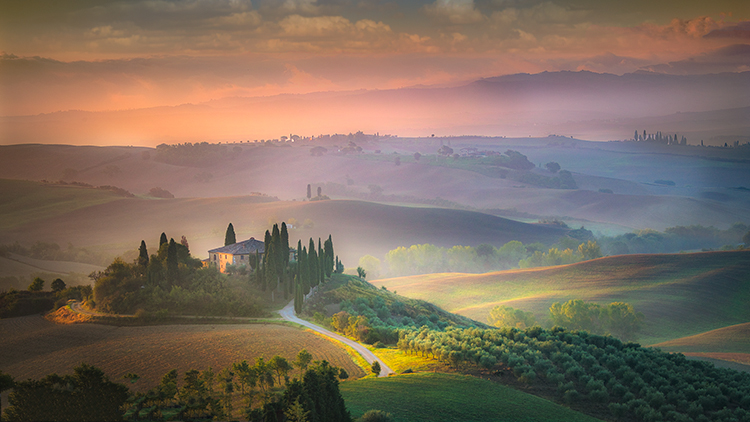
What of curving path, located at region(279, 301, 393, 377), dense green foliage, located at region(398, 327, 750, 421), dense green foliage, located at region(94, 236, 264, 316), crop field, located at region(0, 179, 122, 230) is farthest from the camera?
crop field, located at region(0, 179, 122, 230)

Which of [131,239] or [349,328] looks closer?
[349,328]

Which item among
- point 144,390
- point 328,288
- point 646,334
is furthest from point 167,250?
point 646,334

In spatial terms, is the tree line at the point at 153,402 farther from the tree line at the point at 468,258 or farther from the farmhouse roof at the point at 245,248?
the tree line at the point at 468,258

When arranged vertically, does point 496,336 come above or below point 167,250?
below

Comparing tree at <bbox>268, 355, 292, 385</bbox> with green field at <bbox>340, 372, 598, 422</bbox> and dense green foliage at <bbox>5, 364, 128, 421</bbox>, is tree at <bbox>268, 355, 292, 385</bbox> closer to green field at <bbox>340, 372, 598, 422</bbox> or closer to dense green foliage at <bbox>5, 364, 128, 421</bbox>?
green field at <bbox>340, 372, 598, 422</bbox>

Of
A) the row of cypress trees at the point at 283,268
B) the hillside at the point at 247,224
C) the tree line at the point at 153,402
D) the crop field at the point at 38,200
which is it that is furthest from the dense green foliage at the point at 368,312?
the crop field at the point at 38,200

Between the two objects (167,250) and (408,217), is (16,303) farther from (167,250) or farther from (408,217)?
(408,217)

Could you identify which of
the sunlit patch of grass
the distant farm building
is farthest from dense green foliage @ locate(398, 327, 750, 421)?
the distant farm building
